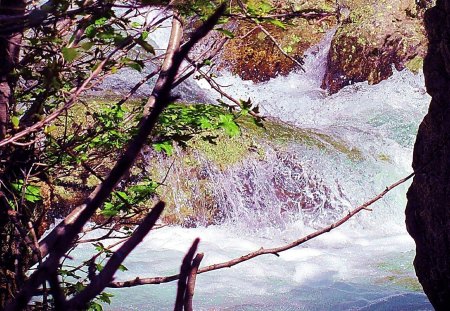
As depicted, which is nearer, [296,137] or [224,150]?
[224,150]

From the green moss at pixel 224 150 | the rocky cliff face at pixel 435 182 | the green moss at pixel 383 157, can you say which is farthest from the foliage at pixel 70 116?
the green moss at pixel 383 157

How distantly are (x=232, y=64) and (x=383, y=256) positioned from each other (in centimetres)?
637

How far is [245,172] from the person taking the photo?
8711mm

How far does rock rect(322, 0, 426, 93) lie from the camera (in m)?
12.5

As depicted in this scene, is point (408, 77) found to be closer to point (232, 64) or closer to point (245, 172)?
point (232, 64)

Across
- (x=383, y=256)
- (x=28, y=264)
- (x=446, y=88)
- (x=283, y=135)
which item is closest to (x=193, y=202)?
(x=283, y=135)

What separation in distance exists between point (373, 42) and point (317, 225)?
16.6 ft

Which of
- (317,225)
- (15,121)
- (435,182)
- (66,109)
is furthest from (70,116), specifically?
(317,225)

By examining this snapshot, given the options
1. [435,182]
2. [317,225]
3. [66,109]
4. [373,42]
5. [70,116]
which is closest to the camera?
[66,109]

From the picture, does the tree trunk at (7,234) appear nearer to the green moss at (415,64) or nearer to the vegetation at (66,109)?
the vegetation at (66,109)

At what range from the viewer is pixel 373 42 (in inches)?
494

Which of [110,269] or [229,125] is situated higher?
[229,125]

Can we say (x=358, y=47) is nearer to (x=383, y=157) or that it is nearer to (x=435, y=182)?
(x=383, y=157)

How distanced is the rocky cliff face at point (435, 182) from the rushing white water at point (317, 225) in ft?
7.16
